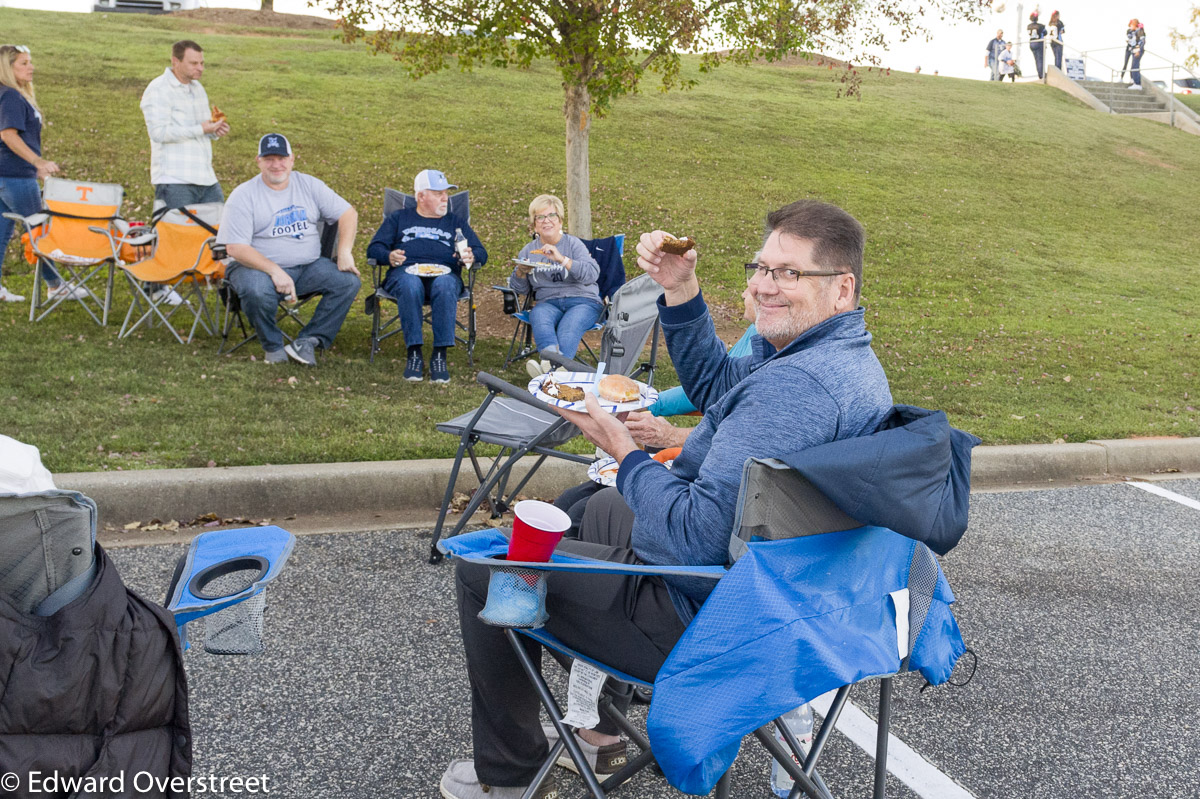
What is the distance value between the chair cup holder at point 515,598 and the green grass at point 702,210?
3.21 meters

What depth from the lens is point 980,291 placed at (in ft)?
41.7

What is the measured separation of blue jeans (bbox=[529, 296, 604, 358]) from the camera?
7.36 m

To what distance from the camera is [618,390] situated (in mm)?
3787

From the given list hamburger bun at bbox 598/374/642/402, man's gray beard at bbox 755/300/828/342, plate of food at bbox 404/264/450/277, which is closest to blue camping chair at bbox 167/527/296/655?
man's gray beard at bbox 755/300/828/342

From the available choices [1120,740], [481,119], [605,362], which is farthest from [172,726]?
[481,119]

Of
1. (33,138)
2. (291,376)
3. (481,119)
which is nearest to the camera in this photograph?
(291,376)

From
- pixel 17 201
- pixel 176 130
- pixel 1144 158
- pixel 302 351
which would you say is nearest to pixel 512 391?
pixel 302 351

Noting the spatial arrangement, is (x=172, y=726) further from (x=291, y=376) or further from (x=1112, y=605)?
(x=291, y=376)

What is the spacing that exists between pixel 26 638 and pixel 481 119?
1792cm

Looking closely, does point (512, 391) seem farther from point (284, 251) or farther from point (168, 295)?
point (168, 295)

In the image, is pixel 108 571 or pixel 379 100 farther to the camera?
pixel 379 100

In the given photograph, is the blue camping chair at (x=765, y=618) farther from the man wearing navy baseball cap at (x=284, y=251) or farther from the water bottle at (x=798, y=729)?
the man wearing navy baseball cap at (x=284, y=251)

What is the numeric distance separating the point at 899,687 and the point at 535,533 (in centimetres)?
182

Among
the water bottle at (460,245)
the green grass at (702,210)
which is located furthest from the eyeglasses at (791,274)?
the water bottle at (460,245)
